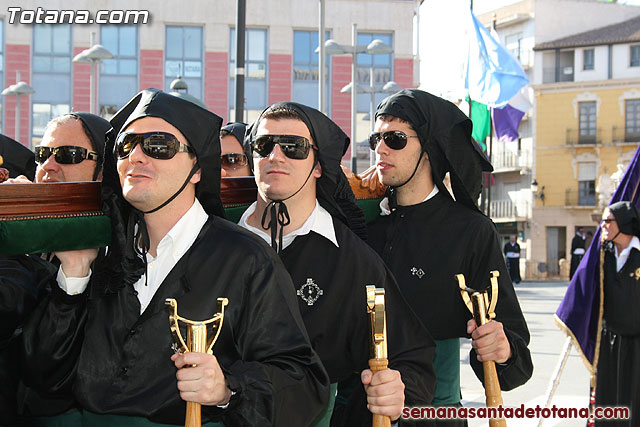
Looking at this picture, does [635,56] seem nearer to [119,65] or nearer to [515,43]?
[515,43]

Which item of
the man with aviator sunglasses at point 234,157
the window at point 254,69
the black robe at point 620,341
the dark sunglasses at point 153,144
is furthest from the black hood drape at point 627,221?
the window at point 254,69

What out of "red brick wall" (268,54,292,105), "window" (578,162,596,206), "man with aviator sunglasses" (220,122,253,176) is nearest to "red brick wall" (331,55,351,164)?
"red brick wall" (268,54,292,105)

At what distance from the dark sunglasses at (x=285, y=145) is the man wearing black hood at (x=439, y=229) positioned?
96 cm

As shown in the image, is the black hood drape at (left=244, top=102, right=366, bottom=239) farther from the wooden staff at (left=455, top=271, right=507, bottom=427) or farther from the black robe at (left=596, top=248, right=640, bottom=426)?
the black robe at (left=596, top=248, right=640, bottom=426)

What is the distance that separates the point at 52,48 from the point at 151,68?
12.1 feet

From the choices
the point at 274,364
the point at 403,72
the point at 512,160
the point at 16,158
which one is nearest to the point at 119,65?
the point at 403,72

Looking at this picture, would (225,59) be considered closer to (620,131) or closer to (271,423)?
(620,131)

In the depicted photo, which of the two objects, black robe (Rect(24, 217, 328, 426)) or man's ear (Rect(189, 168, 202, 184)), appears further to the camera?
man's ear (Rect(189, 168, 202, 184))

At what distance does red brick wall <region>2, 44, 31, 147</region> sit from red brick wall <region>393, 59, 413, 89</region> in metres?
13.4

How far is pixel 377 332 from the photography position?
3.30 meters

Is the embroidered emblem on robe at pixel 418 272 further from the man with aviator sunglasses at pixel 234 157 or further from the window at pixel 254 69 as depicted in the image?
the window at pixel 254 69

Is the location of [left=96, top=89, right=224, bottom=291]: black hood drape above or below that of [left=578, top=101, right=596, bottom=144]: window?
below

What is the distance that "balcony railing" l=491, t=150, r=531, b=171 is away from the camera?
55219 millimetres

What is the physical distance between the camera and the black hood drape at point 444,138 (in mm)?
5180
